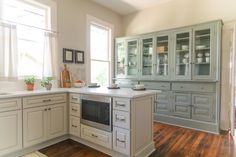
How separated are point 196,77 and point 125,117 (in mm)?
2049

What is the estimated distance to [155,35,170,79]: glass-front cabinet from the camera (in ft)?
12.6

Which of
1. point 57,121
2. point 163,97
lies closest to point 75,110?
point 57,121

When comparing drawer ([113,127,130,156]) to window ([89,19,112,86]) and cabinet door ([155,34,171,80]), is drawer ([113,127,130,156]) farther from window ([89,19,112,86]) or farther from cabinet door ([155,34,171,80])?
window ([89,19,112,86])

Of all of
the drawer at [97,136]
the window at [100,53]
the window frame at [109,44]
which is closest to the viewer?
the drawer at [97,136]

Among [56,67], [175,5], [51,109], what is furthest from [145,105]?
[175,5]

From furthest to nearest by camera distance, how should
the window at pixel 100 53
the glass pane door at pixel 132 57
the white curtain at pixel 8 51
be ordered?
the glass pane door at pixel 132 57
the window at pixel 100 53
the white curtain at pixel 8 51

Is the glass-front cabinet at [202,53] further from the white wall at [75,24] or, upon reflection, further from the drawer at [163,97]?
the white wall at [75,24]

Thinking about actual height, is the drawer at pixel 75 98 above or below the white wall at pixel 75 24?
below

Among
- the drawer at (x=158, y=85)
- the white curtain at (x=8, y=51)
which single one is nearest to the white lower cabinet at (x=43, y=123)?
the white curtain at (x=8, y=51)

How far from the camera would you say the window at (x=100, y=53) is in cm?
428

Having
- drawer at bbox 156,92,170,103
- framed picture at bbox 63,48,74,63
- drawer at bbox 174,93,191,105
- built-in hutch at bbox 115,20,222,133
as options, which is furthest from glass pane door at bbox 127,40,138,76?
framed picture at bbox 63,48,74,63

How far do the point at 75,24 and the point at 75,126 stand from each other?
7.40 feet

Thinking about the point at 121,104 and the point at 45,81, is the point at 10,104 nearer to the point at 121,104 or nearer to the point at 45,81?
the point at 45,81

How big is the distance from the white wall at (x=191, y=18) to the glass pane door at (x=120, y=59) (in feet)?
1.90
